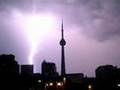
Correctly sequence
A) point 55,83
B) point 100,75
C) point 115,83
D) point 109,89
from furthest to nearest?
point 100,75
point 115,83
point 109,89
point 55,83

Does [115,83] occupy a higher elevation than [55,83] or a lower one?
lower

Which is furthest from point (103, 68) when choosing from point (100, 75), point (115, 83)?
point (115, 83)

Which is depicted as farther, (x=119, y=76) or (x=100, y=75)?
(x=100, y=75)

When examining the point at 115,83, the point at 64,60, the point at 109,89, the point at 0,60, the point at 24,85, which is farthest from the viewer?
Answer: the point at 64,60

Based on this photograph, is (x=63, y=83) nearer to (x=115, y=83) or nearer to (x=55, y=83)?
(x=55, y=83)

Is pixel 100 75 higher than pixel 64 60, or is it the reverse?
pixel 64 60

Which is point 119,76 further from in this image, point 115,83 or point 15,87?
point 15,87

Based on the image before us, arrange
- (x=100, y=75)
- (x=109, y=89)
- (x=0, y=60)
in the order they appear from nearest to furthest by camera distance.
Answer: (x=109, y=89) < (x=0, y=60) < (x=100, y=75)

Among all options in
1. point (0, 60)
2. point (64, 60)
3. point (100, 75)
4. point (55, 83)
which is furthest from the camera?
point (100, 75)

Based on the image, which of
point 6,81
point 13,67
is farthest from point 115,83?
point 13,67
